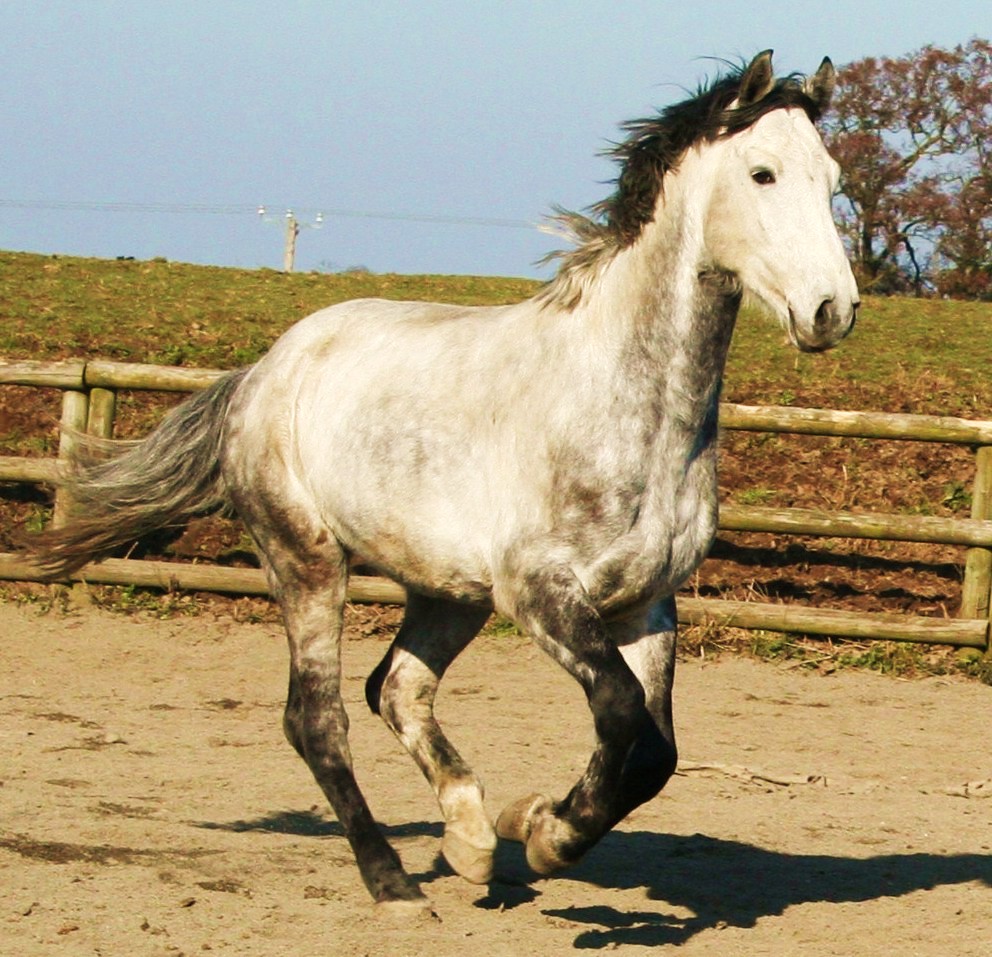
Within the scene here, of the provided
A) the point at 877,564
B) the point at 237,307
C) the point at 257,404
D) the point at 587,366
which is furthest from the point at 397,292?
the point at 587,366

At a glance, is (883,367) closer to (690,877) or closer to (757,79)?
(690,877)

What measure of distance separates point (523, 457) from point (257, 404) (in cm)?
127

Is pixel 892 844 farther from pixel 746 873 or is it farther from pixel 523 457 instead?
pixel 523 457

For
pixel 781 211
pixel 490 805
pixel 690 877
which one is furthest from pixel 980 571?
pixel 781 211

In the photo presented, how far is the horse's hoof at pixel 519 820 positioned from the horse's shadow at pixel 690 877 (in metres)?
0.25

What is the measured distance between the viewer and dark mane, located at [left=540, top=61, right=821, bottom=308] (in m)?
4.10

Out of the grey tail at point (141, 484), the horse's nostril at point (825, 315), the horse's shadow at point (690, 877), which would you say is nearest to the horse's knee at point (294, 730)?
the horse's shadow at point (690, 877)

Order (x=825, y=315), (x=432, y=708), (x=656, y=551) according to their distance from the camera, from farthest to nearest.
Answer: (x=432, y=708)
(x=656, y=551)
(x=825, y=315)

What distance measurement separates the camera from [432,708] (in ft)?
16.9

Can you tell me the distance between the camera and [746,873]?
5078 mm

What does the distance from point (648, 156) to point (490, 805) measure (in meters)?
2.49

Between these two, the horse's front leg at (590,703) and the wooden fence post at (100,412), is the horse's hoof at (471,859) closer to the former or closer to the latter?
the horse's front leg at (590,703)

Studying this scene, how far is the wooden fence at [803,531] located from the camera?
28.2ft

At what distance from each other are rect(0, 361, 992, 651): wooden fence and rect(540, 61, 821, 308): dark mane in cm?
423
